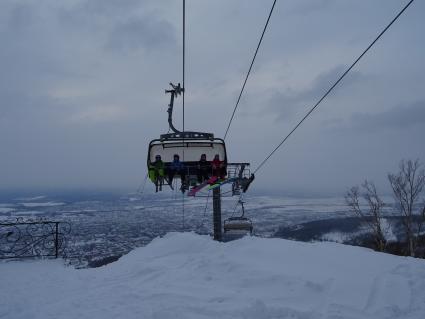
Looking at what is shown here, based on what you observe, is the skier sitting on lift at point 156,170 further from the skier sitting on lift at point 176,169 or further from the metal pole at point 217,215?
the metal pole at point 217,215

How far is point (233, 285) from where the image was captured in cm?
529

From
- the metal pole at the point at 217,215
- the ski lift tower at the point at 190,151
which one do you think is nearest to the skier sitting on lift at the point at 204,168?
the ski lift tower at the point at 190,151

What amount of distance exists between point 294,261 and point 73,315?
12.7 ft

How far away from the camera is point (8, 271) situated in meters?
8.02

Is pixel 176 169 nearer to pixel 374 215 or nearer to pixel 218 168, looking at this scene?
pixel 218 168

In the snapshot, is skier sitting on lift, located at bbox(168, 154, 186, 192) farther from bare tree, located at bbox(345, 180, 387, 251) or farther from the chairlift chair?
bare tree, located at bbox(345, 180, 387, 251)

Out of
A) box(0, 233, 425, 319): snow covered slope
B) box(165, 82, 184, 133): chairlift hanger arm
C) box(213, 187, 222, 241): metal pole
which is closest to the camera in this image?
box(0, 233, 425, 319): snow covered slope

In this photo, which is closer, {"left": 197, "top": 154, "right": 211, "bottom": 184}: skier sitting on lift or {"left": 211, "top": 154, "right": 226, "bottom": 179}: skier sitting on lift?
{"left": 211, "top": 154, "right": 226, "bottom": 179}: skier sitting on lift

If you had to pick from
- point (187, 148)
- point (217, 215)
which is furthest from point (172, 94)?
point (217, 215)

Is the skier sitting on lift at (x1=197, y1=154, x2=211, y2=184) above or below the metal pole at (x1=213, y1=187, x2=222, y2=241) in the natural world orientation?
above

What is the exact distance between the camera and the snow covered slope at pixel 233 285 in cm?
439

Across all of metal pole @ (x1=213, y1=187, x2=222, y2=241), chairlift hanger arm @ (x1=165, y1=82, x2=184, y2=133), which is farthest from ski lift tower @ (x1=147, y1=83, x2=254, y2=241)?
metal pole @ (x1=213, y1=187, x2=222, y2=241)

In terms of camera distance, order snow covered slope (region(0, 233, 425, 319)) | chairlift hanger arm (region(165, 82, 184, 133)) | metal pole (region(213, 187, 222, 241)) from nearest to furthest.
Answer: snow covered slope (region(0, 233, 425, 319)) → chairlift hanger arm (region(165, 82, 184, 133)) → metal pole (region(213, 187, 222, 241))

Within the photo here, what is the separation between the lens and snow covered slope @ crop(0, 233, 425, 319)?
14.4 feet
